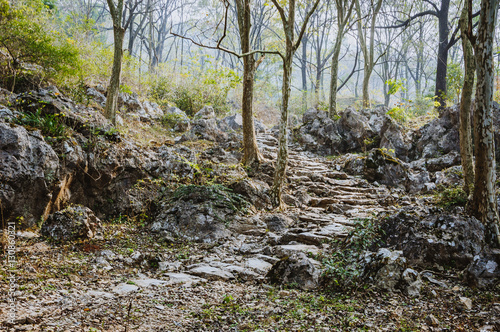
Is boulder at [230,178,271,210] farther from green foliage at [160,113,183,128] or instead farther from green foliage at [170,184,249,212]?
green foliage at [160,113,183,128]

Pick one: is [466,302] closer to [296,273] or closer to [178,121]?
[296,273]

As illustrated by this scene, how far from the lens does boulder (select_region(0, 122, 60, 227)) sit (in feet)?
13.7

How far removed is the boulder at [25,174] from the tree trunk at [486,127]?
675cm

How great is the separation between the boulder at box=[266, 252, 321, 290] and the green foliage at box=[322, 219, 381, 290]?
19cm

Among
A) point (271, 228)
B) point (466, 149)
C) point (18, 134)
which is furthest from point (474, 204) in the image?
point (18, 134)

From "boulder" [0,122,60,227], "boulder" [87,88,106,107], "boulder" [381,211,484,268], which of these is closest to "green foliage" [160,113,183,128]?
"boulder" [87,88,106,107]

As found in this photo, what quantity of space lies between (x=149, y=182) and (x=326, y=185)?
5173 millimetres

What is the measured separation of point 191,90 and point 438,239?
13.9 metres

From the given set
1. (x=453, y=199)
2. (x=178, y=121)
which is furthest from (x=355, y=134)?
(x=178, y=121)

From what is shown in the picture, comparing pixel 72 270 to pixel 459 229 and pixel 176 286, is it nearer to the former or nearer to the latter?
pixel 176 286

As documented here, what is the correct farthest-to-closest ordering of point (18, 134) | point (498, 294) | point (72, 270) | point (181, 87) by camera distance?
1. point (181, 87)
2. point (18, 134)
3. point (72, 270)
4. point (498, 294)

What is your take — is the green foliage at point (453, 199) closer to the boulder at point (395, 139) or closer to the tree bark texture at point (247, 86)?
the tree bark texture at point (247, 86)

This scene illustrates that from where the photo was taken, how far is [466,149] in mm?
6238

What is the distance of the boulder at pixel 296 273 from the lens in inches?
145
